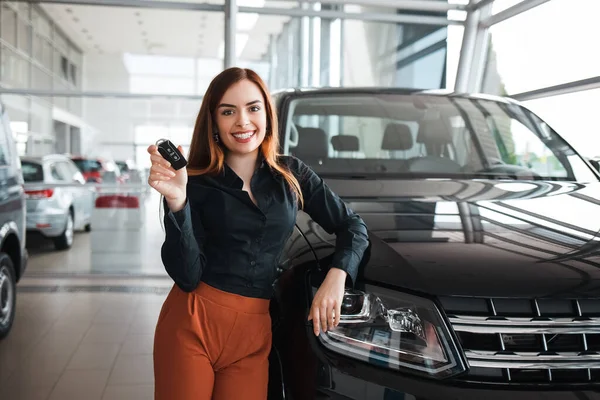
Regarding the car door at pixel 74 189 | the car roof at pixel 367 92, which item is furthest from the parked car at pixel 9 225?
the car door at pixel 74 189

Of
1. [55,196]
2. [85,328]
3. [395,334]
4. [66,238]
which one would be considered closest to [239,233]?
[395,334]

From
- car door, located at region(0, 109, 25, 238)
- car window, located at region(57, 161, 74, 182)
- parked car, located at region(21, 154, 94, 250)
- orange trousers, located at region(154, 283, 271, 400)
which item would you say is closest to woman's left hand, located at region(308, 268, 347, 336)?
orange trousers, located at region(154, 283, 271, 400)

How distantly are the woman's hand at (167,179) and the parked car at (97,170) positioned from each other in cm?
533

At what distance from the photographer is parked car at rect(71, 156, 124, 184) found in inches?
263

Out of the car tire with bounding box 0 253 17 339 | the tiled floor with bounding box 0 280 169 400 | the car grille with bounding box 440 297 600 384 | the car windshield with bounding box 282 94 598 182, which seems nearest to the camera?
the car grille with bounding box 440 297 600 384

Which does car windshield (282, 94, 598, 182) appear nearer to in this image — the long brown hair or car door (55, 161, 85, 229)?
the long brown hair

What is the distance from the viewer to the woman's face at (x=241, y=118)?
1.79m

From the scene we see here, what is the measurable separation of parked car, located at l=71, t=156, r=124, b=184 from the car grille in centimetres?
571

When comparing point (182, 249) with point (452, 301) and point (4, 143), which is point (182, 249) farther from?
point (4, 143)

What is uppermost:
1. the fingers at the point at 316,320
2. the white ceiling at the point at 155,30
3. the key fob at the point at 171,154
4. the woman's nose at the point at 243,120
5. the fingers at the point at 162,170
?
the white ceiling at the point at 155,30

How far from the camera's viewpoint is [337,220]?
1.83m

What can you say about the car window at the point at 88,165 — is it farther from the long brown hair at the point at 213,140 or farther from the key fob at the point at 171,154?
the key fob at the point at 171,154

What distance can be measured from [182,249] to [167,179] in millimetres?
180

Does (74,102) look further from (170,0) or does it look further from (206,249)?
(206,249)
